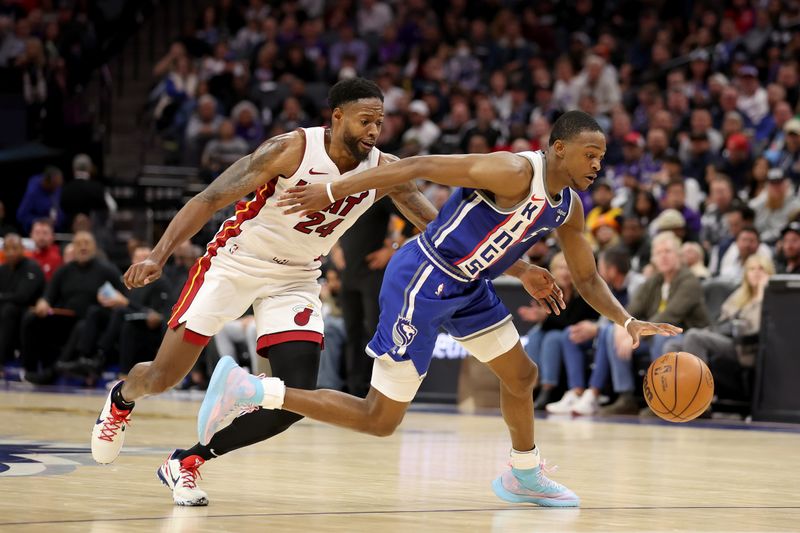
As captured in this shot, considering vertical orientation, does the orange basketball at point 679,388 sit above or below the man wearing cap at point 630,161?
below

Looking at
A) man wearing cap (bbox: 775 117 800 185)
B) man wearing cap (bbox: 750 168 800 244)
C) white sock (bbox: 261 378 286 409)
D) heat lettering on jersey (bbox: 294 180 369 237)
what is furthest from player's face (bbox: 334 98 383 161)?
man wearing cap (bbox: 775 117 800 185)

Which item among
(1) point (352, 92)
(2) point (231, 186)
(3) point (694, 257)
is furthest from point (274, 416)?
(3) point (694, 257)

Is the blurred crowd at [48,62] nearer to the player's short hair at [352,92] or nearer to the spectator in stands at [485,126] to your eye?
the spectator in stands at [485,126]

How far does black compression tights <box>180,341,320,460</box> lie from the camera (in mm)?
5457

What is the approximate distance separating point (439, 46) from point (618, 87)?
3.13 metres

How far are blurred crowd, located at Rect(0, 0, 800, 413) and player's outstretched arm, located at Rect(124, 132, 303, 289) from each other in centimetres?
633

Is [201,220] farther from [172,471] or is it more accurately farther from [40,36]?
[40,36]

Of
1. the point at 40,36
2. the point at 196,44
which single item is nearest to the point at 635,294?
the point at 196,44

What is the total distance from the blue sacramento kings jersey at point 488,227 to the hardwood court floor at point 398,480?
1.03m

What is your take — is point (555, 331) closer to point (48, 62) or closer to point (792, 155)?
point (792, 155)

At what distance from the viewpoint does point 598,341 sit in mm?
11859

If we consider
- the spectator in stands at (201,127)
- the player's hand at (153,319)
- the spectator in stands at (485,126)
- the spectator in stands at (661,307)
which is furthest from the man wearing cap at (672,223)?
the spectator in stands at (201,127)

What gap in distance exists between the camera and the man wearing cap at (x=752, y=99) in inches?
612

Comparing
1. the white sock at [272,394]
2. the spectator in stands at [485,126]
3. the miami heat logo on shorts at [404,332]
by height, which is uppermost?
the spectator in stands at [485,126]
